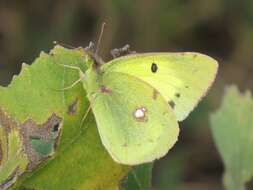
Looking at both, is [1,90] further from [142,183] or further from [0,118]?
[142,183]

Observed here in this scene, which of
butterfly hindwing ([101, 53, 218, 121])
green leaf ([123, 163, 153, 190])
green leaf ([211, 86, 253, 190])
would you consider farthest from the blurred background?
green leaf ([123, 163, 153, 190])

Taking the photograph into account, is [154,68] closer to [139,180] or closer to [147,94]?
[147,94]

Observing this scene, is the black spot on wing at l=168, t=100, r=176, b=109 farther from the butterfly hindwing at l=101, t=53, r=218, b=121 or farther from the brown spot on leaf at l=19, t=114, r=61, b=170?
the brown spot on leaf at l=19, t=114, r=61, b=170

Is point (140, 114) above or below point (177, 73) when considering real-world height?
below

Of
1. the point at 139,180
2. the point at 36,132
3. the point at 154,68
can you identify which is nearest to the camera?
the point at 36,132

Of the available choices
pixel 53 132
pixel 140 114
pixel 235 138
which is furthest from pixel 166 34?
pixel 53 132

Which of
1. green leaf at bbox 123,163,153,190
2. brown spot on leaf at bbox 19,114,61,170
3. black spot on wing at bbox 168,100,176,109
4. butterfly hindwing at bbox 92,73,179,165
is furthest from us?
black spot on wing at bbox 168,100,176,109
